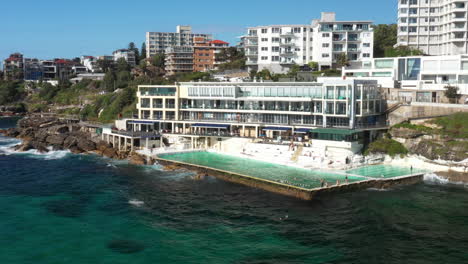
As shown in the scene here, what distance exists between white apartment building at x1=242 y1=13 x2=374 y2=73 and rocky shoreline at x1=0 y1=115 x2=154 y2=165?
44.7 metres

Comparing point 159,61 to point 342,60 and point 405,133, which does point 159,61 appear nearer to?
point 342,60

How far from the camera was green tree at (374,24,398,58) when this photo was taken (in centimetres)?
10684

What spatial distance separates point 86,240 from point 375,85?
1905 inches

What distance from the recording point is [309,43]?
350 feet

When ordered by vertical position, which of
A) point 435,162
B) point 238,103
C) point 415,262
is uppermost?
→ point 238,103

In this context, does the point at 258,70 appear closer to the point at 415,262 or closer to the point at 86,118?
the point at 86,118

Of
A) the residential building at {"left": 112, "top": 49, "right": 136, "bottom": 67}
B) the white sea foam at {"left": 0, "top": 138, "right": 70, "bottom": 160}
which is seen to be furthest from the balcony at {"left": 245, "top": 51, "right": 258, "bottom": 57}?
the residential building at {"left": 112, "top": 49, "right": 136, "bottom": 67}

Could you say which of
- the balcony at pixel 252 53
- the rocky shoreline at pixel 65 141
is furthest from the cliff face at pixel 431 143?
the balcony at pixel 252 53

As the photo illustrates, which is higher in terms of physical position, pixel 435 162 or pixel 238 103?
pixel 238 103

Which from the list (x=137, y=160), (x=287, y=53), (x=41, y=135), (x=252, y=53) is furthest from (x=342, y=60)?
(x=41, y=135)

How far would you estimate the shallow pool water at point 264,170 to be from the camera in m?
→ 51.8

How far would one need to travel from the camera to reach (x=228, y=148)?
71875 millimetres

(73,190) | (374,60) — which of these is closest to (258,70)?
(374,60)

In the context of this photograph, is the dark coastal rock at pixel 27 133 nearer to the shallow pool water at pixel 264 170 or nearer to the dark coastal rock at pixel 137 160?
the dark coastal rock at pixel 137 160
